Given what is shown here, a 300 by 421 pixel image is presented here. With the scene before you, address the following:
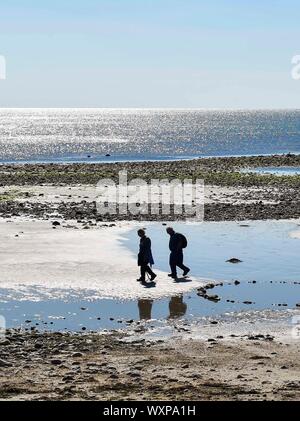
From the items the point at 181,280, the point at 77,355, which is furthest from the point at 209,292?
the point at 77,355

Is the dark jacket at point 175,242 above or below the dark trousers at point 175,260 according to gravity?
above

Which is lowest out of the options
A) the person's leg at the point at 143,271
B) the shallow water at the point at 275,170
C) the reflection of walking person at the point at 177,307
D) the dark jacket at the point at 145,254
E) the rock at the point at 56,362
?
the reflection of walking person at the point at 177,307

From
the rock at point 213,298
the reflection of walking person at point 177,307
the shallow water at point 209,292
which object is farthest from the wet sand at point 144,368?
the rock at point 213,298

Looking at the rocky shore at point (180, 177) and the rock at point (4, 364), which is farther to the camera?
the rocky shore at point (180, 177)

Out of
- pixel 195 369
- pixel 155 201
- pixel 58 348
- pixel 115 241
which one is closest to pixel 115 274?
pixel 115 241

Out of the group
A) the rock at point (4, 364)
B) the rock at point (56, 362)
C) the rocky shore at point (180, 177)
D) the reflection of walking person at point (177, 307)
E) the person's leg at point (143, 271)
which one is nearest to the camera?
the rock at point (4, 364)

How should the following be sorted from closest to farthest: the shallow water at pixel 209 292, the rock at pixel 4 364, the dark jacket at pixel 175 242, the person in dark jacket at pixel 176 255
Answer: the rock at pixel 4 364, the shallow water at pixel 209 292, the person in dark jacket at pixel 176 255, the dark jacket at pixel 175 242

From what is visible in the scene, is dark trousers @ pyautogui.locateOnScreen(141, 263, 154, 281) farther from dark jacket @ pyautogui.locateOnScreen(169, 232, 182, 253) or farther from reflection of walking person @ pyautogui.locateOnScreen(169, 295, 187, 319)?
reflection of walking person @ pyautogui.locateOnScreen(169, 295, 187, 319)

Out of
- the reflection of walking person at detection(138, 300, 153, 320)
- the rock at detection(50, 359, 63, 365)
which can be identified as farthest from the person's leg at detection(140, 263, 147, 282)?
the rock at detection(50, 359, 63, 365)

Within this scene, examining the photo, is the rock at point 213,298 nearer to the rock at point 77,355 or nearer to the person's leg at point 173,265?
the person's leg at point 173,265

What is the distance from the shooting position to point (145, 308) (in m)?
21.7

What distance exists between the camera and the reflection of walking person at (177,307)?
21.0 m

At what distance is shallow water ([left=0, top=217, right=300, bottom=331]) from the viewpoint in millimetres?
20719

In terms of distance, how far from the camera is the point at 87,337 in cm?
1858
